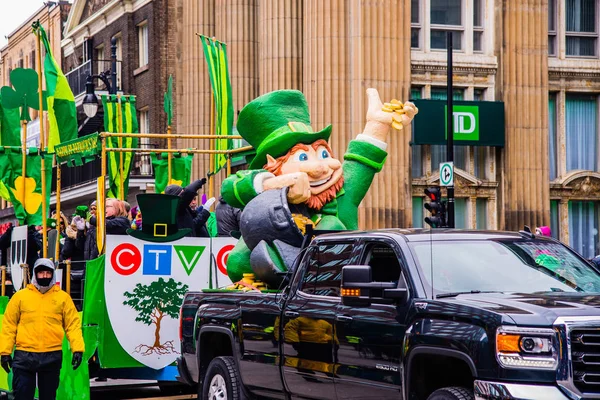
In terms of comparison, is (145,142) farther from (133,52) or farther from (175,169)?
(175,169)

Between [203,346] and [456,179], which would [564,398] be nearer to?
[203,346]

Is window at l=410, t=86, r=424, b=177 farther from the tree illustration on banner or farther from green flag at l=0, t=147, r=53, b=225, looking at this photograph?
the tree illustration on banner

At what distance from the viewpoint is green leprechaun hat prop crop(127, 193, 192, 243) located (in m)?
13.1

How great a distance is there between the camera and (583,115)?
30156 mm

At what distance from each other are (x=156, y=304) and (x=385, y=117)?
316 centimetres

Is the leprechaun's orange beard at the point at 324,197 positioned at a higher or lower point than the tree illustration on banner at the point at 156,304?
higher

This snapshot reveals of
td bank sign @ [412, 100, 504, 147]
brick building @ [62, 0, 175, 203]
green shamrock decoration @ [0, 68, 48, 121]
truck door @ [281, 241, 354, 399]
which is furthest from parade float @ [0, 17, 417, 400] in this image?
brick building @ [62, 0, 175, 203]

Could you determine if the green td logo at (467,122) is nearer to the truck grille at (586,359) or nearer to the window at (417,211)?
the window at (417,211)

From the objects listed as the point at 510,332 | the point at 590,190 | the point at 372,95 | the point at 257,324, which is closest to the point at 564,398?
the point at 510,332

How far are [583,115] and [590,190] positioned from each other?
1.88 m

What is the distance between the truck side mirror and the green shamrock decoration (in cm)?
1052

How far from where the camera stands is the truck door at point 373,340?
25.8ft

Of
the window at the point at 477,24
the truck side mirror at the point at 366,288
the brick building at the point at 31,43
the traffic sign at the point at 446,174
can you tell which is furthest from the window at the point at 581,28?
the brick building at the point at 31,43

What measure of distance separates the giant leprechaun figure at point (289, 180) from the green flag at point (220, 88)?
5.31 m
